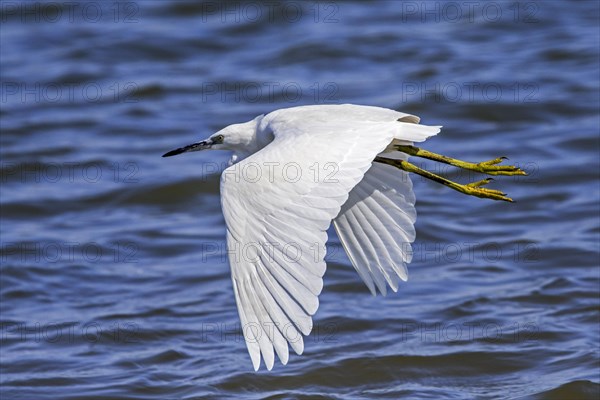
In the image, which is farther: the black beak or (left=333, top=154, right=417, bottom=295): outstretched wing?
the black beak

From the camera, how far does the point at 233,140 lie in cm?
690

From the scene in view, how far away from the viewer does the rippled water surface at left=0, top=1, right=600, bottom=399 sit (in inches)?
A: 311

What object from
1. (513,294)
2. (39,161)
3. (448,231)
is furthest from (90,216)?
(513,294)

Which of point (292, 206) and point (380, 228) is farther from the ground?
point (292, 206)

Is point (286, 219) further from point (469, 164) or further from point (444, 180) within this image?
point (469, 164)

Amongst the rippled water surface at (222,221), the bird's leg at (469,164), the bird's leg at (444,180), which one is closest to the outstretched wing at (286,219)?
the bird's leg at (444,180)

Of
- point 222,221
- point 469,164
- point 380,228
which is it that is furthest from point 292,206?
point 222,221

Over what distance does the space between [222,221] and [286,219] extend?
520 cm

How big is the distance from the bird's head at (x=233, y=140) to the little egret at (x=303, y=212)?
0.51 feet

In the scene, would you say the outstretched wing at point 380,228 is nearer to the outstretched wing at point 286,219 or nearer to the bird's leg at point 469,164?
the bird's leg at point 469,164

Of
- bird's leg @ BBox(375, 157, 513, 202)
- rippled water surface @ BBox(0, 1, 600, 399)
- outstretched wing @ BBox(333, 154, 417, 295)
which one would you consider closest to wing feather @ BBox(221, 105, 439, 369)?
bird's leg @ BBox(375, 157, 513, 202)

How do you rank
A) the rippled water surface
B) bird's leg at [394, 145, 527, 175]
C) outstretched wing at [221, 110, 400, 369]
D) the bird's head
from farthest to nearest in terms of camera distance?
the rippled water surface → the bird's head → bird's leg at [394, 145, 527, 175] → outstretched wing at [221, 110, 400, 369]

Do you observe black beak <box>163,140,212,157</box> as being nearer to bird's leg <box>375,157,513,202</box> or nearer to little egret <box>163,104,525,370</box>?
little egret <box>163,104,525,370</box>

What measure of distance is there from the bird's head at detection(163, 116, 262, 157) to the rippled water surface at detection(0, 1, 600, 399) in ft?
5.32
